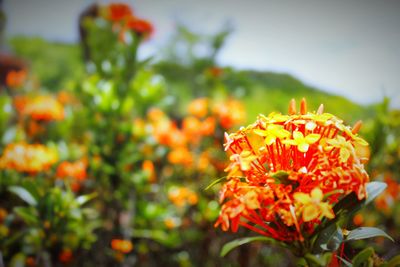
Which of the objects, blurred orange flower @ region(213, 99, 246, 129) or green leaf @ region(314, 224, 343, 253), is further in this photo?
blurred orange flower @ region(213, 99, 246, 129)

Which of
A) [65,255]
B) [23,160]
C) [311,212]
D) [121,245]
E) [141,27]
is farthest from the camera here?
[141,27]

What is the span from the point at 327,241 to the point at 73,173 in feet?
9.04

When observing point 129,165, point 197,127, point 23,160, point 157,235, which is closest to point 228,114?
point 197,127

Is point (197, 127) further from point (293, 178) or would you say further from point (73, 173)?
point (293, 178)

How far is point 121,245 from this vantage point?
287 centimetres

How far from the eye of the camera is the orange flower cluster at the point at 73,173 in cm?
301

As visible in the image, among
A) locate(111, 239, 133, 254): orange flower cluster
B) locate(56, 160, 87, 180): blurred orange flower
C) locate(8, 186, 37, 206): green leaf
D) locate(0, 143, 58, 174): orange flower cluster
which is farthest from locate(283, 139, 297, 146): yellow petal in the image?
locate(56, 160, 87, 180): blurred orange flower

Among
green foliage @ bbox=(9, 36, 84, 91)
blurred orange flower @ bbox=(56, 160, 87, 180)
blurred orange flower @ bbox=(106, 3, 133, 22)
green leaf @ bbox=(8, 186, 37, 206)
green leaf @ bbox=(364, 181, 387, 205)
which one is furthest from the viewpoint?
green foliage @ bbox=(9, 36, 84, 91)

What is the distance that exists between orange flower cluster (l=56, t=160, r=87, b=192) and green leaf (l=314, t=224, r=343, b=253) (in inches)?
105

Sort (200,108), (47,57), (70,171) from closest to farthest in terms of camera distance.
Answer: (70,171)
(200,108)
(47,57)

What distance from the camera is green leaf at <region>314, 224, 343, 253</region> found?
2.74ft

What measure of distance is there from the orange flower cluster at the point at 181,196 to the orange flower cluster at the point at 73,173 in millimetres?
1032

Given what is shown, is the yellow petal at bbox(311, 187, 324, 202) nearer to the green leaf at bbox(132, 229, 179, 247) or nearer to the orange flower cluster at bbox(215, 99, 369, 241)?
the orange flower cluster at bbox(215, 99, 369, 241)

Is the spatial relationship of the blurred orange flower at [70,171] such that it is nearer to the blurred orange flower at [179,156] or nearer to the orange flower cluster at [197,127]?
the orange flower cluster at [197,127]
